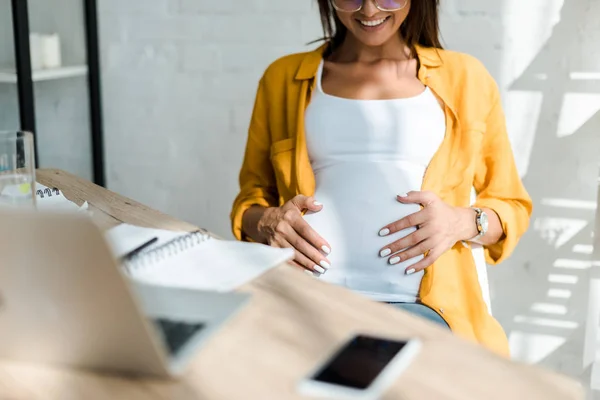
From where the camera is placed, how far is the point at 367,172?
138 cm

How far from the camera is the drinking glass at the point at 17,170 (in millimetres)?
965

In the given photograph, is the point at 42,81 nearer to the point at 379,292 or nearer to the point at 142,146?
the point at 142,146

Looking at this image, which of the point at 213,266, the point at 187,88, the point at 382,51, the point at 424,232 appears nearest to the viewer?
the point at 213,266

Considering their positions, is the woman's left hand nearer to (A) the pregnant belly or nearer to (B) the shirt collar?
(A) the pregnant belly

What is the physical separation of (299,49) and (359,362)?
4.68 ft

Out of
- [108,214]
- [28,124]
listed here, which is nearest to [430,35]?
[108,214]

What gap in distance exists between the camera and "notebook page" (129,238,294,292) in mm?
824

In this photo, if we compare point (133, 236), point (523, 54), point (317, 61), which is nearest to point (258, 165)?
point (317, 61)

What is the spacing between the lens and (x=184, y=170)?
85.5 inches

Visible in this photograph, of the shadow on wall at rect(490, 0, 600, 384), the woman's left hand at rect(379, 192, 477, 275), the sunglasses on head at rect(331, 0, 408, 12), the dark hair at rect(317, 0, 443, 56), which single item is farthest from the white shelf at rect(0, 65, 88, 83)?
the shadow on wall at rect(490, 0, 600, 384)

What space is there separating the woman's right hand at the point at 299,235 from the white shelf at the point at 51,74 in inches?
36.4

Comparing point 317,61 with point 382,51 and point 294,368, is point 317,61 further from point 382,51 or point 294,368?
point 294,368

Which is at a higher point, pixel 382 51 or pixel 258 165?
pixel 382 51

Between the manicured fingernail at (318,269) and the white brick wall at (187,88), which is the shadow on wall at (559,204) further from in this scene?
the manicured fingernail at (318,269)
